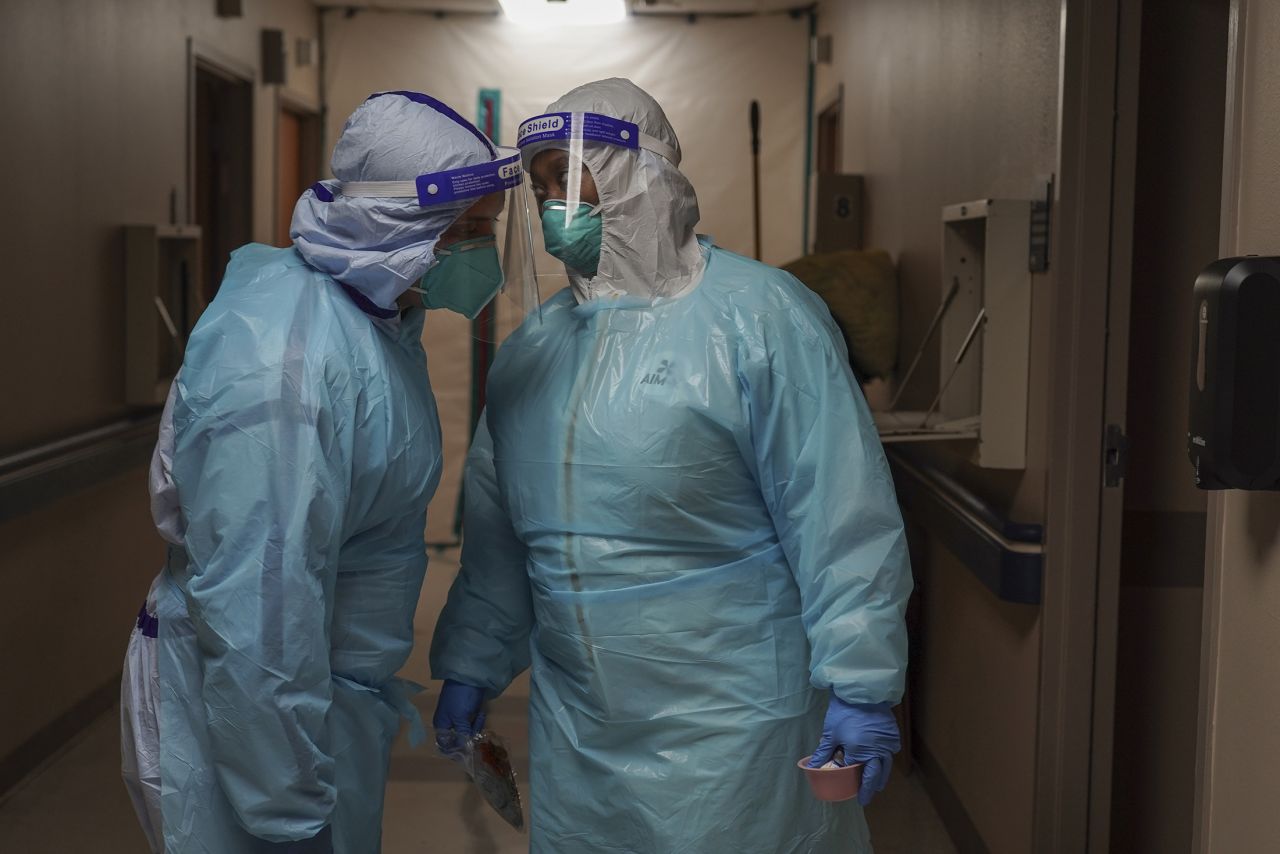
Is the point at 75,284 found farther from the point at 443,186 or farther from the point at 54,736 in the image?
the point at 443,186

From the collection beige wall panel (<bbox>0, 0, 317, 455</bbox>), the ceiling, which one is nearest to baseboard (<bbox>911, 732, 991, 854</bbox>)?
beige wall panel (<bbox>0, 0, 317, 455</bbox>)

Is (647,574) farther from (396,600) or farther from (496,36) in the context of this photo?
(496,36)

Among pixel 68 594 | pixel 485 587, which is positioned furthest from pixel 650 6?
pixel 485 587

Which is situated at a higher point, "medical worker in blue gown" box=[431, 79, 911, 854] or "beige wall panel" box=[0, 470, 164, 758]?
"medical worker in blue gown" box=[431, 79, 911, 854]

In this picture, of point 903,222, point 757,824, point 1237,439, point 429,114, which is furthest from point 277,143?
point 1237,439

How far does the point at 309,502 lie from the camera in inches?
59.3

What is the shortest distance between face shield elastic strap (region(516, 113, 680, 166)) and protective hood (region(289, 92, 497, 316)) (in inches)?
4.7

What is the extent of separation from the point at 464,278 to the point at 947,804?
6.28 ft

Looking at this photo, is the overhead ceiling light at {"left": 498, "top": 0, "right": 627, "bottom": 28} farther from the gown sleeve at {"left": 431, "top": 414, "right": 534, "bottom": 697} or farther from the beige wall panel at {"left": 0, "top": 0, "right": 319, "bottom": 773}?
the gown sleeve at {"left": 431, "top": 414, "right": 534, "bottom": 697}

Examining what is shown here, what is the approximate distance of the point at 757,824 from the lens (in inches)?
66.4

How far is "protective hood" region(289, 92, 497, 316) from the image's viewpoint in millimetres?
1652

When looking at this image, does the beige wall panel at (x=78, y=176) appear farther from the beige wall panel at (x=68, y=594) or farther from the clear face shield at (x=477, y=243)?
the clear face shield at (x=477, y=243)

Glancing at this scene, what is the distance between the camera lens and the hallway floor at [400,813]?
290 centimetres

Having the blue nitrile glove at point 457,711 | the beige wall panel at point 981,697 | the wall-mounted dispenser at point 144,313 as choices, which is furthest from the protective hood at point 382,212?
the wall-mounted dispenser at point 144,313
